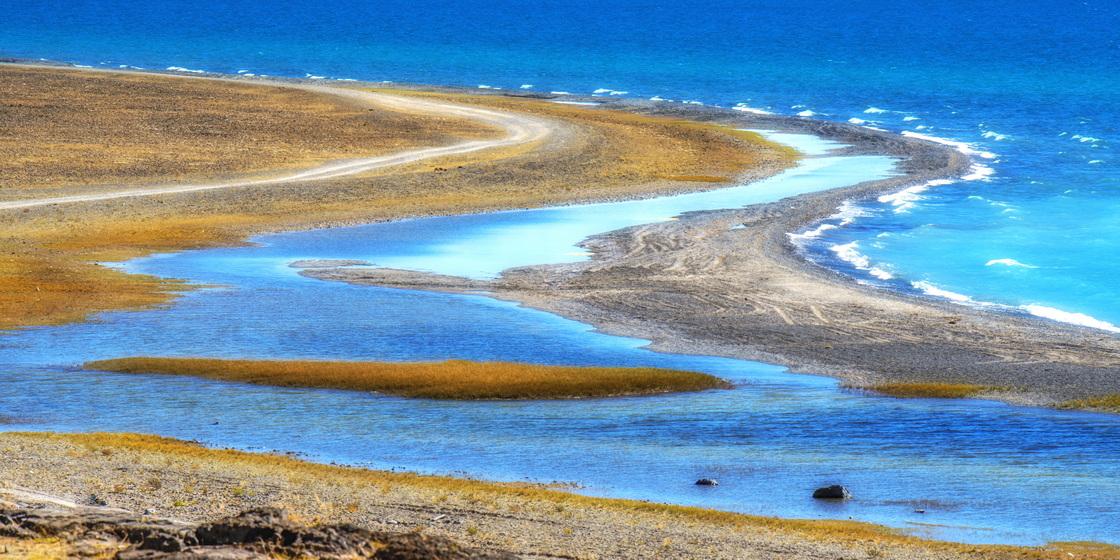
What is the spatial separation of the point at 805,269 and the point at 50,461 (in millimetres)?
23986

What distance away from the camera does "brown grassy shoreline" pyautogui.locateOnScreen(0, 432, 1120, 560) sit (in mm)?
13680

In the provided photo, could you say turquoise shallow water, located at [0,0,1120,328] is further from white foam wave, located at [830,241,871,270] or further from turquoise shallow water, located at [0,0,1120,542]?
turquoise shallow water, located at [0,0,1120,542]

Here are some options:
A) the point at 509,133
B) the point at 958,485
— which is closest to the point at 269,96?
the point at 509,133

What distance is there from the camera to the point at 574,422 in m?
21.0

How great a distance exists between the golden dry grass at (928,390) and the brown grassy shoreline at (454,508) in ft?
27.5

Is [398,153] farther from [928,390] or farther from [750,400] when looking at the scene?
[928,390]

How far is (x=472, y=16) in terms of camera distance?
193 meters

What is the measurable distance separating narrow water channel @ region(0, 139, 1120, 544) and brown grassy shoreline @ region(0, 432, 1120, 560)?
93cm

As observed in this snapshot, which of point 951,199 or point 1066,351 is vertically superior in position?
point 951,199

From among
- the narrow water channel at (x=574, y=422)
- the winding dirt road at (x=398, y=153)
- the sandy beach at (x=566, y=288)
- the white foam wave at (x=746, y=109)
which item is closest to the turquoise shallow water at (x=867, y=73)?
the white foam wave at (x=746, y=109)

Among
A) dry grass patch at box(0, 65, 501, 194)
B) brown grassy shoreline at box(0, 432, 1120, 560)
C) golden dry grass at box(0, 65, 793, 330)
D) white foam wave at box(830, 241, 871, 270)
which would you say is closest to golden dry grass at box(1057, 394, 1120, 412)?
brown grassy shoreline at box(0, 432, 1120, 560)

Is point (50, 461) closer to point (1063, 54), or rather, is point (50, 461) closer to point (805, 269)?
point (805, 269)

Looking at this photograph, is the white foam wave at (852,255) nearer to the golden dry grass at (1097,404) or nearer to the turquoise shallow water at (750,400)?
the turquoise shallow water at (750,400)

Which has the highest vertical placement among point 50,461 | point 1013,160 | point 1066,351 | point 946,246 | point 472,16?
point 472,16
